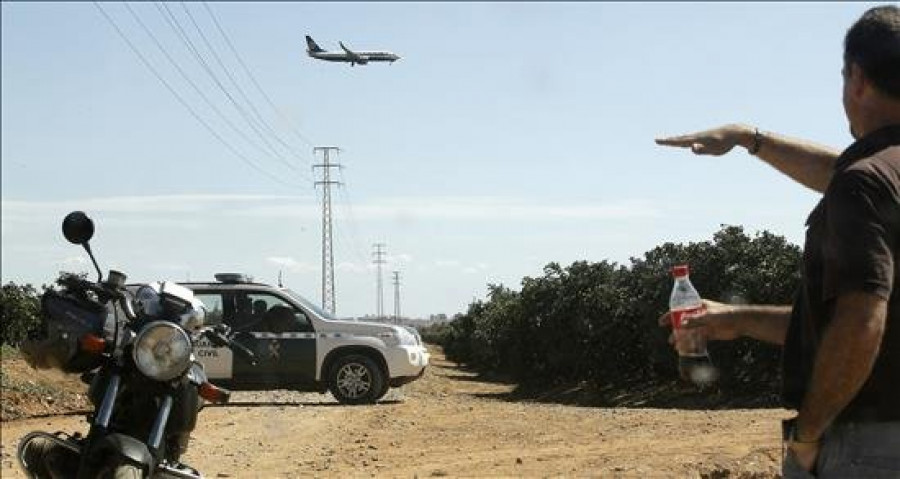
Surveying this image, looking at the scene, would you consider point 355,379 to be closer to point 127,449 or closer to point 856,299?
point 127,449

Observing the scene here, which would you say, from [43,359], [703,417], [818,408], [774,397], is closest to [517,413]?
[703,417]

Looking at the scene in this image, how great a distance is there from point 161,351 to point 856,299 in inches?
101

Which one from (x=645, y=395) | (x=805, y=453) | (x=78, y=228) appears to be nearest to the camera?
(x=805, y=453)

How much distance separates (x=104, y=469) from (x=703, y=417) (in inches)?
378

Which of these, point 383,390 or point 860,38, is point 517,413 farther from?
point 860,38

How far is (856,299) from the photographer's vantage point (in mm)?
2727

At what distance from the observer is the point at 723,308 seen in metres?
3.51

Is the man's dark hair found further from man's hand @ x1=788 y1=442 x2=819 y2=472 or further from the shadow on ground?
the shadow on ground

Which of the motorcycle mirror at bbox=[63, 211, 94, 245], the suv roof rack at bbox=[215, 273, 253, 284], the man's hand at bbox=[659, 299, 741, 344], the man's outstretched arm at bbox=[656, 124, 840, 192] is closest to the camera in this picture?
the man's hand at bbox=[659, 299, 741, 344]

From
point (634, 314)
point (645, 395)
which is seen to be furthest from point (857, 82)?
point (634, 314)

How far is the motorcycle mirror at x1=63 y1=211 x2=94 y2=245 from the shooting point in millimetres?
4555

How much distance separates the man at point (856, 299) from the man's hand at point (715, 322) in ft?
1.22

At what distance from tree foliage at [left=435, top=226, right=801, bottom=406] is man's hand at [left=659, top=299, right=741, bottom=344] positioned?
61.5ft

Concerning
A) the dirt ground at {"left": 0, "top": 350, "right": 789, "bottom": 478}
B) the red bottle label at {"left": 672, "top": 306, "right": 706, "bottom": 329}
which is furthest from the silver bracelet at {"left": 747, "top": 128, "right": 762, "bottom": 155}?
the dirt ground at {"left": 0, "top": 350, "right": 789, "bottom": 478}
